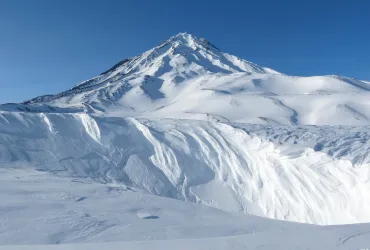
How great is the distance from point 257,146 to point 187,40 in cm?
5520

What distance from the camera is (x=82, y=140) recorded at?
14.0 metres

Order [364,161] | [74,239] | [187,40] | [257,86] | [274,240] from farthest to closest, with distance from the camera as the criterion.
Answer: [187,40], [257,86], [364,161], [74,239], [274,240]

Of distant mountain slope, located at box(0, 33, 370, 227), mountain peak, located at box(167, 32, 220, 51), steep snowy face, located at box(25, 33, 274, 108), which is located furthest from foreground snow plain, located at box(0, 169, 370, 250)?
mountain peak, located at box(167, 32, 220, 51)

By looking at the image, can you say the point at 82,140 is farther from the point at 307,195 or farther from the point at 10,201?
the point at 307,195

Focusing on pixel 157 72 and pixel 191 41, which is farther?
pixel 191 41

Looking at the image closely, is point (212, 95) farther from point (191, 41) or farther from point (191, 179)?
point (191, 41)

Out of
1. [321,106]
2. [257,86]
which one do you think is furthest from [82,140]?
[257,86]

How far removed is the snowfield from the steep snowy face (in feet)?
43.8

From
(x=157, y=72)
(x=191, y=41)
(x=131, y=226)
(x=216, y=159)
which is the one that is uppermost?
(x=191, y=41)

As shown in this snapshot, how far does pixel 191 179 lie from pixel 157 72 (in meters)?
34.0

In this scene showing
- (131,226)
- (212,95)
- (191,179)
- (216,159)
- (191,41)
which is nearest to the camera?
(131,226)

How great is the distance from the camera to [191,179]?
12555 mm

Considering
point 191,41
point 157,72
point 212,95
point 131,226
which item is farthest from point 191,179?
point 191,41

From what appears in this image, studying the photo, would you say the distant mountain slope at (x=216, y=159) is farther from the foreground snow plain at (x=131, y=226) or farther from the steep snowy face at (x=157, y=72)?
the steep snowy face at (x=157, y=72)
